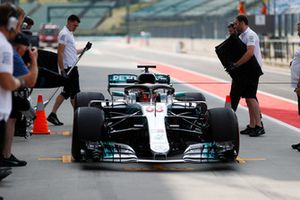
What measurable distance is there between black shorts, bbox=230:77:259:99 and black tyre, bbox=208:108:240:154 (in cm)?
311

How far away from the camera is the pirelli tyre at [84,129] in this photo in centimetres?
1044

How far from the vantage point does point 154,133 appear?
10461 mm

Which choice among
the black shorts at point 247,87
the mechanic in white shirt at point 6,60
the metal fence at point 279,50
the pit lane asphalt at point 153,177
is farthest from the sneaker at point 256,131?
the metal fence at point 279,50

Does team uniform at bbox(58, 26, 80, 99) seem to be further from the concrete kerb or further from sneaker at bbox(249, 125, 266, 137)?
the concrete kerb

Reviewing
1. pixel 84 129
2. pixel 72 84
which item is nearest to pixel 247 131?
pixel 72 84

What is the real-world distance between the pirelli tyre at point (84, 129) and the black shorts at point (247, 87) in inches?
149

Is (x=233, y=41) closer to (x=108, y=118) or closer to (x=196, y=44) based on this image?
(x=108, y=118)

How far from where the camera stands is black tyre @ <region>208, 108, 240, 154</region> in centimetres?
1060

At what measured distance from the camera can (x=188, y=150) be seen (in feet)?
34.3

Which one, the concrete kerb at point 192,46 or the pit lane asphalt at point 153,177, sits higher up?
the concrete kerb at point 192,46

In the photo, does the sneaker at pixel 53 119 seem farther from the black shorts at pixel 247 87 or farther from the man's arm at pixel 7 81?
the man's arm at pixel 7 81

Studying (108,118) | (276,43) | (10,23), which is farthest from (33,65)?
(276,43)

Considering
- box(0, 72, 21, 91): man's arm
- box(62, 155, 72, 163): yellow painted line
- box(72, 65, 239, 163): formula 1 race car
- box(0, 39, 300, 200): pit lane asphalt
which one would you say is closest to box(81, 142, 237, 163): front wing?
box(72, 65, 239, 163): formula 1 race car

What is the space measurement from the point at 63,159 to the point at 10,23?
12.1 ft
